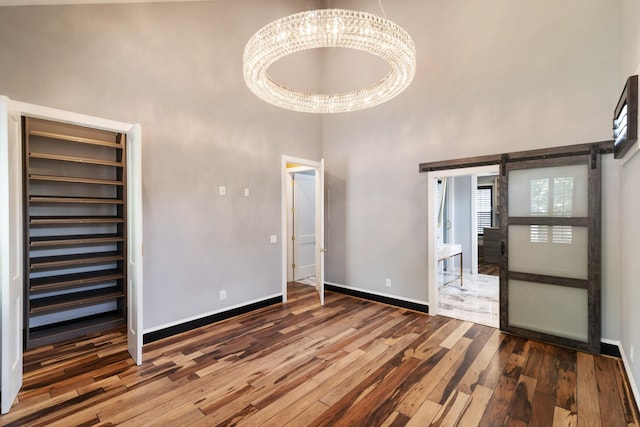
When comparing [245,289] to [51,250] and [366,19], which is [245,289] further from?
[366,19]

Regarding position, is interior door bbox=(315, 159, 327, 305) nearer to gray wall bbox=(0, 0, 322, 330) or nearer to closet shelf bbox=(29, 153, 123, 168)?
gray wall bbox=(0, 0, 322, 330)

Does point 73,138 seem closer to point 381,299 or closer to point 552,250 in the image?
point 381,299

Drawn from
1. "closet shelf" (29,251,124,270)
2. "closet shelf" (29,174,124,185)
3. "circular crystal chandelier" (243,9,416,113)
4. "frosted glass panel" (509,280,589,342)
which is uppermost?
"circular crystal chandelier" (243,9,416,113)

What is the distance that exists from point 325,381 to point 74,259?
3.24 meters

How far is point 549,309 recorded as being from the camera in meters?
3.33

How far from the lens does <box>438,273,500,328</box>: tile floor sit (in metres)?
4.15

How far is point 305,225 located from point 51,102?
14.9 feet

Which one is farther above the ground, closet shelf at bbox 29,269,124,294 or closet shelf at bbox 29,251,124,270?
closet shelf at bbox 29,251,124,270

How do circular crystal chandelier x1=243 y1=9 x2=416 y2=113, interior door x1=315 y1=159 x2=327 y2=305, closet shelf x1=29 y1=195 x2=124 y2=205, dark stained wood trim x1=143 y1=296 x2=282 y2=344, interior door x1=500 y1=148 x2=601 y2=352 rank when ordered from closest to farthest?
1. circular crystal chandelier x1=243 y1=9 x2=416 y2=113
2. interior door x1=500 y1=148 x2=601 y2=352
3. closet shelf x1=29 y1=195 x2=124 y2=205
4. dark stained wood trim x1=143 y1=296 x2=282 y2=344
5. interior door x1=315 y1=159 x2=327 y2=305

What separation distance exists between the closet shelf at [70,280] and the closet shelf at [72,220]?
662 mm

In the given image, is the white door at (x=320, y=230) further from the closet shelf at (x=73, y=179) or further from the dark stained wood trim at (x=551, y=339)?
the closet shelf at (x=73, y=179)

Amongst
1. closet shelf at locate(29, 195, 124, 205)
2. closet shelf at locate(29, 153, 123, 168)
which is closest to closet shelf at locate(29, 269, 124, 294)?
closet shelf at locate(29, 195, 124, 205)

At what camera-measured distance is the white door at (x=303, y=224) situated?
628 centimetres

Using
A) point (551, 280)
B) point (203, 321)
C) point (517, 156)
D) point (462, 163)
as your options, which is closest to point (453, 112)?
point (462, 163)
